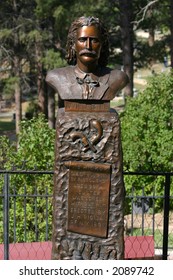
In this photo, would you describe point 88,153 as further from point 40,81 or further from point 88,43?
point 40,81

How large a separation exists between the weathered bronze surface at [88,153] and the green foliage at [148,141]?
6.44 m

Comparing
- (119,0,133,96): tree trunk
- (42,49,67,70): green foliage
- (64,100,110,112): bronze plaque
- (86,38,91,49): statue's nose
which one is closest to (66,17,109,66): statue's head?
(86,38,91,49): statue's nose

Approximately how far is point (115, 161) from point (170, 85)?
7696mm

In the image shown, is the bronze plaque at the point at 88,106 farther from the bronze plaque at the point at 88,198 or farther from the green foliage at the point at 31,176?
the green foliage at the point at 31,176

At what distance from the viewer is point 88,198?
20.4ft

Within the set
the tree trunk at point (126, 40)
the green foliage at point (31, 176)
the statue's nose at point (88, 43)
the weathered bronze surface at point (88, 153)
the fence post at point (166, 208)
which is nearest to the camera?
the statue's nose at point (88, 43)

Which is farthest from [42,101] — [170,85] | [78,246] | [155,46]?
[78,246]

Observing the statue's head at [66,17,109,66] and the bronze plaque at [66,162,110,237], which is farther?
the bronze plaque at [66,162,110,237]

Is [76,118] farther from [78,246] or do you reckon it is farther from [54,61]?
[54,61]

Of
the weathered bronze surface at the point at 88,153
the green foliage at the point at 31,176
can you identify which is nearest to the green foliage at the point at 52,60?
the green foliage at the point at 31,176

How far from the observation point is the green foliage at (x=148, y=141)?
1291 centimetres

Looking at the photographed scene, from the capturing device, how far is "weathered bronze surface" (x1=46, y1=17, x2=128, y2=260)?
611 cm

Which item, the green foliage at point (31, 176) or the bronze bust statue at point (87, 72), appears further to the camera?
the green foliage at point (31, 176)

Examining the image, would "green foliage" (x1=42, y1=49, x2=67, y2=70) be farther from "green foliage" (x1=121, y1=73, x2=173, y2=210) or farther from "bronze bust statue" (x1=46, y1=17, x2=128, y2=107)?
"bronze bust statue" (x1=46, y1=17, x2=128, y2=107)
